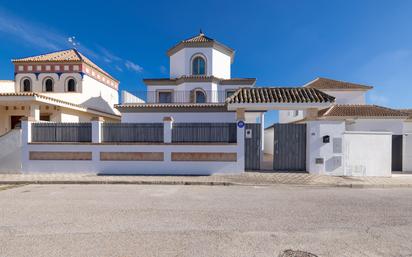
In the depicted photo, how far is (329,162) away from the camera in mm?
9195

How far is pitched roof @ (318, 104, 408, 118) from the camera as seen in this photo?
15189mm

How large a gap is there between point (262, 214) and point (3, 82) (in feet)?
74.4

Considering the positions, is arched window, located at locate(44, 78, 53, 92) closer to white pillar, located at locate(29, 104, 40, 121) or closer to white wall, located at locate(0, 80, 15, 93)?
white wall, located at locate(0, 80, 15, 93)

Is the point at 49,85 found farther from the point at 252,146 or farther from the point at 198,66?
the point at 252,146

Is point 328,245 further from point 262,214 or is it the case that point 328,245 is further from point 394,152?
point 394,152

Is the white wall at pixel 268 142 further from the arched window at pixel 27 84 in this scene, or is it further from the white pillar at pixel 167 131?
the arched window at pixel 27 84

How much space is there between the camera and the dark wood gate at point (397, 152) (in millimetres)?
10594

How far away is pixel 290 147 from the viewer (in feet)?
Result: 31.8

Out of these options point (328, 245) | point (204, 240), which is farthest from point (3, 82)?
point (328, 245)

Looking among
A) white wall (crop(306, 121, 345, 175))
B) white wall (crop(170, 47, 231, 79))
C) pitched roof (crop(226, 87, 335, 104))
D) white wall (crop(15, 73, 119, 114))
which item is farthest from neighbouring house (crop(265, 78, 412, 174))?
white wall (crop(15, 73, 119, 114))

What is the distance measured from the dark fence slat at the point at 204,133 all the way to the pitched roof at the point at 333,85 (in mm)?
17527

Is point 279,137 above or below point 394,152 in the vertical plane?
above

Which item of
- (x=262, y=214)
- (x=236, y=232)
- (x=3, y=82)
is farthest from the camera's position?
(x=3, y=82)

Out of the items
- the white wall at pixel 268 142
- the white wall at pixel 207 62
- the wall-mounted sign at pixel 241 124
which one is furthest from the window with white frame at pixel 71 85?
the white wall at pixel 268 142
